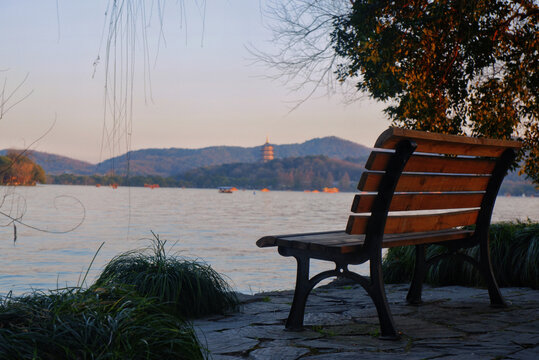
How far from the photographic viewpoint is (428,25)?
251 inches

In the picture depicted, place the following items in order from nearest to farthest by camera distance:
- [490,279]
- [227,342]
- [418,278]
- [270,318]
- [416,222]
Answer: [227,342] → [416,222] → [270,318] → [490,279] → [418,278]

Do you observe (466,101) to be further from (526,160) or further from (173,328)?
(173,328)

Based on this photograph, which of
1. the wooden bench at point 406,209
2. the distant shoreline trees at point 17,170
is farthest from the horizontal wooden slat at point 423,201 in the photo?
the distant shoreline trees at point 17,170

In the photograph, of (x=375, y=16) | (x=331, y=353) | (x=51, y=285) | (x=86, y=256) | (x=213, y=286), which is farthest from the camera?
(x=86, y=256)

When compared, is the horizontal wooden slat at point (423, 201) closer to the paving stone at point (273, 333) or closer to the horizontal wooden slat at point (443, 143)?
the horizontal wooden slat at point (443, 143)

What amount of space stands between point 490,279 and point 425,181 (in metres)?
1.25

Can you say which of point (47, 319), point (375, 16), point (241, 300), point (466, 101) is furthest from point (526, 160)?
point (47, 319)

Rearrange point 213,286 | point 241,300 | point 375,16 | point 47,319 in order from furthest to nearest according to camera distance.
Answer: point 375,16 → point 241,300 → point 213,286 → point 47,319

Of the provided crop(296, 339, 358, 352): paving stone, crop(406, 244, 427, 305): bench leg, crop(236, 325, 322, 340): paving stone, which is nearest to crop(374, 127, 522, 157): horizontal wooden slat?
crop(406, 244, 427, 305): bench leg

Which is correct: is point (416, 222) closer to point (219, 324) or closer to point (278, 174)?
point (219, 324)

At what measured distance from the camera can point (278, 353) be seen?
9.77ft

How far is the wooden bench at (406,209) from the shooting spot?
321cm

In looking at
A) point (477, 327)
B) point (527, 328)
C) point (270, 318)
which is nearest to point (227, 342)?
point (270, 318)

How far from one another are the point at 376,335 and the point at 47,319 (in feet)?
6.49
